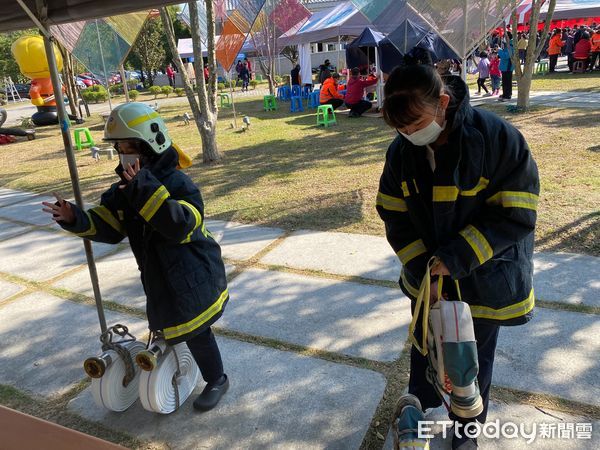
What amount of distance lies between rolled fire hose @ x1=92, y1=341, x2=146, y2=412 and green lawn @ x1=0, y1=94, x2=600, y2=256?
2.73 m

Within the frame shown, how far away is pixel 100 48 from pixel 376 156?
5.01 m

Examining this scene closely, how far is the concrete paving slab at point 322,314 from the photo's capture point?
305 cm

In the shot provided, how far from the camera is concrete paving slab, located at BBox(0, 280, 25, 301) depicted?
4.19 m

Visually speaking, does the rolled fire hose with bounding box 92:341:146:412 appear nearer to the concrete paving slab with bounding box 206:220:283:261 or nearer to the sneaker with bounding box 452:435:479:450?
the sneaker with bounding box 452:435:479:450

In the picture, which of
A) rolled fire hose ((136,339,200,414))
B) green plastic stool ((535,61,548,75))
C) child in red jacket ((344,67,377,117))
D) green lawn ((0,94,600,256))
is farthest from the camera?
green plastic stool ((535,61,548,75))

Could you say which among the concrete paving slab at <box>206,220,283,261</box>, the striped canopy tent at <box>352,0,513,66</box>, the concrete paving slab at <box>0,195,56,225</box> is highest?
the striped canopy tent at <box>352,0,513,66</box>

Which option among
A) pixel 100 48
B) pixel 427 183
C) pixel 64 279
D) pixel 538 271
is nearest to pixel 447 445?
pixel 427 183

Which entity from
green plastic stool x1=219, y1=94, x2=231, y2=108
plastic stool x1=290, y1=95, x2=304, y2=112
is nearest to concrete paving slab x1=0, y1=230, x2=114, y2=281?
plastic stool x1=290, y1=95, x2=304, y2=112

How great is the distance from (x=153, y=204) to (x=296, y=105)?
14.5m

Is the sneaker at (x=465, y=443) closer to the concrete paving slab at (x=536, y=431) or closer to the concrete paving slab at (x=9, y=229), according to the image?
the concrete paving slab at (x=536, y=431)

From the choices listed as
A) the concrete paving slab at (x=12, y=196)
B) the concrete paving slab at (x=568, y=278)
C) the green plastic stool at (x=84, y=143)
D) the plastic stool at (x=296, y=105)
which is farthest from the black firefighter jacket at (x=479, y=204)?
the plastic stool at (x=296, y=105)

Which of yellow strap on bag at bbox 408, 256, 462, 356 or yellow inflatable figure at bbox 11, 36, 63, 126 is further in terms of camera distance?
yellow inflatable figure at bbox 11, 36, 63, 126

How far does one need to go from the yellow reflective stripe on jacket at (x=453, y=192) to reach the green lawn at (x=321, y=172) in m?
2.69

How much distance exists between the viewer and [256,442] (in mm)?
2344
